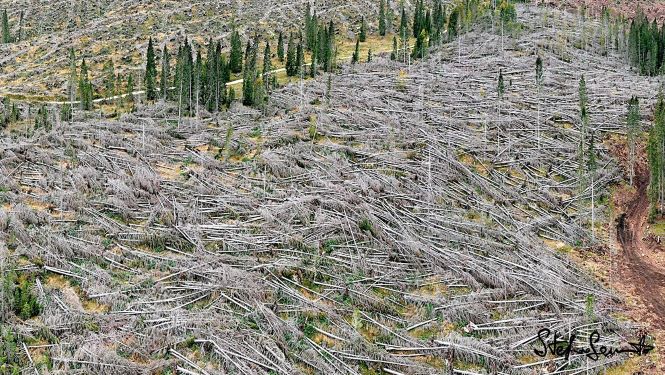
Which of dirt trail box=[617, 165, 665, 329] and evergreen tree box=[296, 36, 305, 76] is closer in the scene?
dirt trail box=[617, 165, 665, 329]

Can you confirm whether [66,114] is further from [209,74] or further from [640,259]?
[640,259]

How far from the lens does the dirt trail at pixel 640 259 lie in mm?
21234

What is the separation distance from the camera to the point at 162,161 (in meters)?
30.8

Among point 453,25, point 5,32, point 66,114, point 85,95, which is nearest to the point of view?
point 66,114

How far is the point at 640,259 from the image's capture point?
2486 centimetres

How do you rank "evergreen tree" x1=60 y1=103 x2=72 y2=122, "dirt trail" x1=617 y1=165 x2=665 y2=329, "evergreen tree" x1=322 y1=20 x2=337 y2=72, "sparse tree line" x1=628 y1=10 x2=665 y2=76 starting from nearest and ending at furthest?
"dirt trail" x1=617 y1=165 x2=665 y2=329, "evergreen tree" x1=60 y1=103 x2=72 y2=122, "evergreen tree" x1=322 y1=20 x2=337 y2=72, "sparse tree line" x1=628 y1=10 x2=665 y2=76

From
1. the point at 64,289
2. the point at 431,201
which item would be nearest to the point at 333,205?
the point at 431,201

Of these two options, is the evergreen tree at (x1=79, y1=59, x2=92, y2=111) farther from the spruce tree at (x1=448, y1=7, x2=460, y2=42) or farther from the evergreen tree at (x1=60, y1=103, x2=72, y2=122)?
the spruce tree at (x1=448, y1=7, x2=460, y2=42)

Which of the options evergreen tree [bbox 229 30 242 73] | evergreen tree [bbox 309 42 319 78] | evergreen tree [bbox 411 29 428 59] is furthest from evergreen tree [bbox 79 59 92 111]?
evergreen tree [bbox 411 29 428 59]

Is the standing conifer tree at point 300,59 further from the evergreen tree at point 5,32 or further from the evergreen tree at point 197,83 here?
the evergreen tree at point 5,32

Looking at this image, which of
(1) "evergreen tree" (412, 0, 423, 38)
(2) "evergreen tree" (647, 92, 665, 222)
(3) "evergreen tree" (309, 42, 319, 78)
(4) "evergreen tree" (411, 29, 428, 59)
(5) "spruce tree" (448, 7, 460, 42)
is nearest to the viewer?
(2) "evergreen tree" (647, 92, 665, 222)

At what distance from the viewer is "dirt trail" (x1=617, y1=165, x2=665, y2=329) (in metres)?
21.2

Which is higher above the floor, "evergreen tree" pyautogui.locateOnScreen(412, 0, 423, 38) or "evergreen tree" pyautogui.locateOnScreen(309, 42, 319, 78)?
"evergreen tree" pyautogui.locateOnScreen(412, 0, 423, 38)

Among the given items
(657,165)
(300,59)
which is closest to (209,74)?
(300,59)
